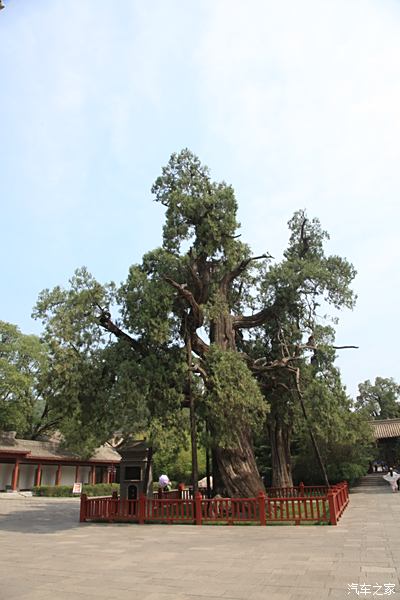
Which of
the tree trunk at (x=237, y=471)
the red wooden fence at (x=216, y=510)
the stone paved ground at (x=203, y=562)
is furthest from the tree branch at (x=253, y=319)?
the stone paved ground at (x=203, y=562)

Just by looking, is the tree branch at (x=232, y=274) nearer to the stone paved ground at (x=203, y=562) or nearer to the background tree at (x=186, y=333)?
→ the background tree at (x=186, y=333)

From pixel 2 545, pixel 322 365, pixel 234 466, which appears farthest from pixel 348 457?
pixel 2 545

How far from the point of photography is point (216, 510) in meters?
12.8

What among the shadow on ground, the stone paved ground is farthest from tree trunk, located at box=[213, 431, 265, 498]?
the shadow on ground

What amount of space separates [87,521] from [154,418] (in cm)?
407

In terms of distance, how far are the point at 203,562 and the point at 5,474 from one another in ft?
94.9

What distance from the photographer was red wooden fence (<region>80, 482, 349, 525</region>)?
1150 cm

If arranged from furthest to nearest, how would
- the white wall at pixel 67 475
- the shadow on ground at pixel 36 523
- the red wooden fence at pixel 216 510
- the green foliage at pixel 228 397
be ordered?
1. the white wall at pixel 67 475
2. the green foliage at pixel 228 397
3. the shadow on ground at pixel 36 523
4. the red wooden fence at pixel 216 510

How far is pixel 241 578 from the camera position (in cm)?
604

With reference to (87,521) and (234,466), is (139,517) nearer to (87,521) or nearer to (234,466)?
(87,521)

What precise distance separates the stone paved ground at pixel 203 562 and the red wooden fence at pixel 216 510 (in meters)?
0.62

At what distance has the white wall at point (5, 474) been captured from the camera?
31.2 m

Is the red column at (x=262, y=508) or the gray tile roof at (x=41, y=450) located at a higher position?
the gray tile roof at (x=41, y=450)

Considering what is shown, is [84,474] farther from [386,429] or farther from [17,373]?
[386,429]
